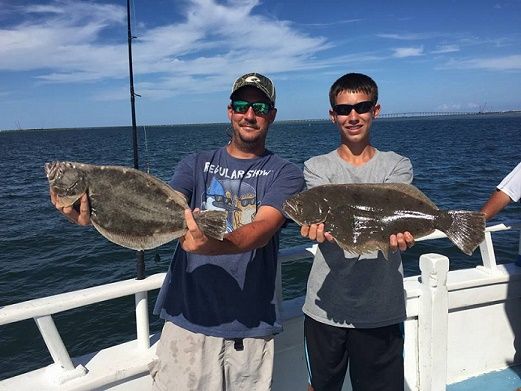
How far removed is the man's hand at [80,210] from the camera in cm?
289

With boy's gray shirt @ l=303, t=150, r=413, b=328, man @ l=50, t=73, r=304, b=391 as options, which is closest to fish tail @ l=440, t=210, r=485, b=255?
boy's gray shirt @ l=303, t=150, r=413, b=328

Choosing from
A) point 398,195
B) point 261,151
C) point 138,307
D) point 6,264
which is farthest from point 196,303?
point 6,264

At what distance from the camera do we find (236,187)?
3.32m

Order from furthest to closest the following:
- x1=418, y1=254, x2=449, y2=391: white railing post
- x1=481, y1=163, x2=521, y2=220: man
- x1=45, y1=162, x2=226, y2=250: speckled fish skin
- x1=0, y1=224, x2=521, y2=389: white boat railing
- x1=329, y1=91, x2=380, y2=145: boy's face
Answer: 1. x1=418, y1=254, x2=449, y2=391: white railing post
2. x1=481, y1=163, x2=521, y2=220: man
3. x1=329, y1=91, x2=380, y2=145: boy's face
4. x1=0, y1=224, x2=521, y2=389: white boat railing
5. x1=45, y1=162, x2=226, y2=250: speckled fish skin

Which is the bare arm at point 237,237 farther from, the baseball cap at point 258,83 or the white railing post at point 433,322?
the white railing post at point 433,322

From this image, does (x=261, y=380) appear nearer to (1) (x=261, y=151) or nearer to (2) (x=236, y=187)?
(2) (x=236, y=187)

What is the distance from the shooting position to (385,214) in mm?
3328

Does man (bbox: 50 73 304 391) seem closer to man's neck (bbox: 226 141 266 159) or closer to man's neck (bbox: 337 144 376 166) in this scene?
man's neck (bbox: 226 141 266 159)

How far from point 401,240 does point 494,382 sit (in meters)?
2.95

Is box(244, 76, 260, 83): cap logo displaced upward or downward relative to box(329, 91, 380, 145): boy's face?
upward

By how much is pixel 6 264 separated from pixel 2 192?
16.0 meters

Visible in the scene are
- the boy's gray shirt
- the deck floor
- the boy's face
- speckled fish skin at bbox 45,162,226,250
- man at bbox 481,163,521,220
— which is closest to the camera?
speckled fish skin at bbox 45,162,226,250

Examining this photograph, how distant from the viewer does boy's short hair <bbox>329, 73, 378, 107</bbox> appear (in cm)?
356

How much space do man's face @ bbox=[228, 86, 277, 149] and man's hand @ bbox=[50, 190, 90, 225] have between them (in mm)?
1242
